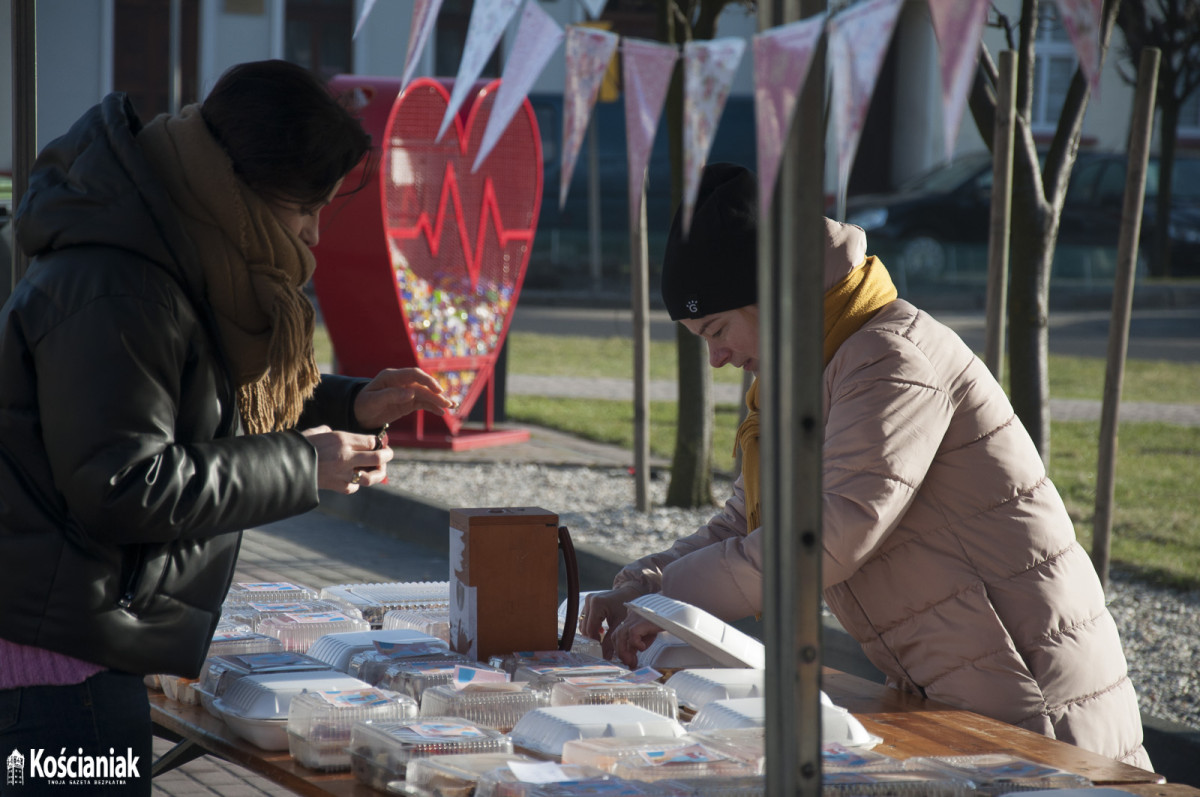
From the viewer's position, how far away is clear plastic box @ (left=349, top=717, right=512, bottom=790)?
1.81 meters

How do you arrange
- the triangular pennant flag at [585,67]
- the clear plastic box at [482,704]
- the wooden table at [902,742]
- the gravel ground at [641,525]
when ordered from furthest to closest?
the gravel ground at [641,525] → the clear plastic box at [482,704] → the wooden table at [902,742] → the triangular pennant flag at [585,67]

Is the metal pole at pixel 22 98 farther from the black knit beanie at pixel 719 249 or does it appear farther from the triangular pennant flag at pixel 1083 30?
the triangular pennant flag at pixel 1083 30

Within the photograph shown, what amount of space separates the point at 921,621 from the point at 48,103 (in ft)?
47.0

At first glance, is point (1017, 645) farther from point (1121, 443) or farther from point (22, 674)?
point (1121, 443)

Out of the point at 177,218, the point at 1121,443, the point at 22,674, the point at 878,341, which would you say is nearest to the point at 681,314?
the point at 878,341

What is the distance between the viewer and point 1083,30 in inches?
55.3

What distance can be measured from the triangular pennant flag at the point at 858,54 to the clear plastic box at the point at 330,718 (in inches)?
41.2

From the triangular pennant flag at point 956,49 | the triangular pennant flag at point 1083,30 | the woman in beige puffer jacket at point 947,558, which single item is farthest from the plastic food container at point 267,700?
the triangular pennant flag at point 1083,30

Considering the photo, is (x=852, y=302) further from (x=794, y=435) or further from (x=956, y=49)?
(x=956, y=49)

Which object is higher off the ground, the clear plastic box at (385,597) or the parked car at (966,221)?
the parked car at (966,221)

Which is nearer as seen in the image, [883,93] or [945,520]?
[945,520]

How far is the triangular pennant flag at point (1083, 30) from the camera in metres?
1.40

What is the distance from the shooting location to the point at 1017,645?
2.33 meters

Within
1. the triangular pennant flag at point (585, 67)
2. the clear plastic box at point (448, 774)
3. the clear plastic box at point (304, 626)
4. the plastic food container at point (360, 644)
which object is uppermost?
the triangular pennant flag at point (585, 67)
